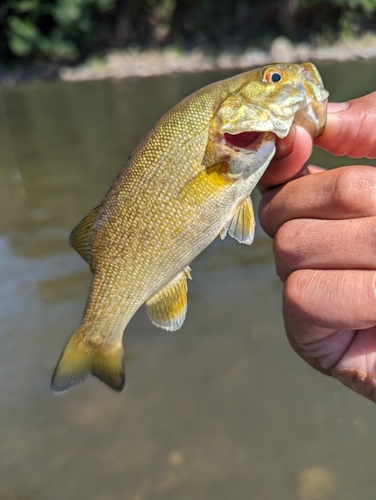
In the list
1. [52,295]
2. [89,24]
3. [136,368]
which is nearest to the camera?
[136,368]

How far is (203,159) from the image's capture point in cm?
215

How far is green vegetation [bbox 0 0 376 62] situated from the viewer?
1262 inches

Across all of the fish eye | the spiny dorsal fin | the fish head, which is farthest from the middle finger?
the spiny dorsal fin

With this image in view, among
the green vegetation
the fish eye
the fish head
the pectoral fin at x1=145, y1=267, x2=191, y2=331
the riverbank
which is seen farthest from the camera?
Result: the green vegetation

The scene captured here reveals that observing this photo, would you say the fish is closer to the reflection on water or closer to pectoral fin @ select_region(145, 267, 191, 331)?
pectoral fin @ select_region(145, 267, 191, 331)

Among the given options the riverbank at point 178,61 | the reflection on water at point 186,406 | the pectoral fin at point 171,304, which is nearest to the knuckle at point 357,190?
the pectoral fin at point 171,304

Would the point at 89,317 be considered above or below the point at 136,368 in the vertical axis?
above

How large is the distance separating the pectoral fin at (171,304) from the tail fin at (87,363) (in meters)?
0.34

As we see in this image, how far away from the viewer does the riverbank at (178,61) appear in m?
29.5

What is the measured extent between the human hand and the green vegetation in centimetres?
3369

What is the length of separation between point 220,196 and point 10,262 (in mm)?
5095

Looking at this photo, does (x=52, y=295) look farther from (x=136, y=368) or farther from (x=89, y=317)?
(x=89, y=317)

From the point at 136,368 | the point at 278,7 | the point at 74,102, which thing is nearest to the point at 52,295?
the point at 136,368

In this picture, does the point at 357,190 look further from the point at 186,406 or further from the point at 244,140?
the point at 186,406
